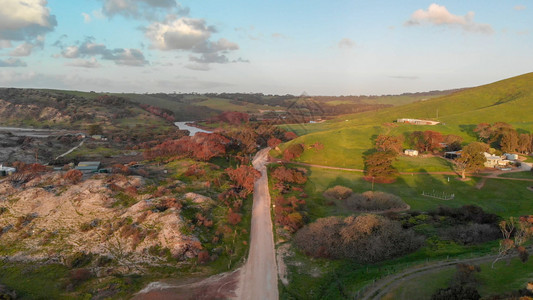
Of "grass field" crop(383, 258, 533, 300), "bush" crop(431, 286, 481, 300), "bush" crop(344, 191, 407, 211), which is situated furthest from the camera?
"bush" crop(344, 191, 407, 211)

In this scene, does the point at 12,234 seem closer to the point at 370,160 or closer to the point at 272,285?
the point at 272,285

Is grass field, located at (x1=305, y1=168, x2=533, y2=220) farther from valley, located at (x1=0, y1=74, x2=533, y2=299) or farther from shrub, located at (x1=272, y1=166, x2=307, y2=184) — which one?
shrub, located at (x1=272, y1=166, x2=307, y2=184)

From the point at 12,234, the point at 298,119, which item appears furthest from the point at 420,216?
the point at 298,119

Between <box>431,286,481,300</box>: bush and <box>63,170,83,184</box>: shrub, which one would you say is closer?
<box>431,286,481,300</box>: bush

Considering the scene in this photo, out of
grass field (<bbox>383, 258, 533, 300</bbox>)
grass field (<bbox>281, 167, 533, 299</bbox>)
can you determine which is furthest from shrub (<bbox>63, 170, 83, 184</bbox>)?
grass field (<bbox>383, 258, 533, 300</bbox>)

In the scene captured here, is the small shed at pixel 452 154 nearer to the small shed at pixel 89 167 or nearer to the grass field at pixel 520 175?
the grass field at pixel 520 175

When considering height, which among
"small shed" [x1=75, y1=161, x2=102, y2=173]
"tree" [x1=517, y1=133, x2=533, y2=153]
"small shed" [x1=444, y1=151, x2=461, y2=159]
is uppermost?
"tree" [x1=517, y1=133, x2=533, y2=153]

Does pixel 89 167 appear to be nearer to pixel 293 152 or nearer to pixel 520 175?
pixel 293 152

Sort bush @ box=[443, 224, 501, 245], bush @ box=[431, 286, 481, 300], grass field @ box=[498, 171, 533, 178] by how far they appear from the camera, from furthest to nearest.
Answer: grass field @ box=[498, 171, 533, 178] → bush @ box=[443, 224, 501, 245] → bush @ box=[431, 286, 481, 300]
